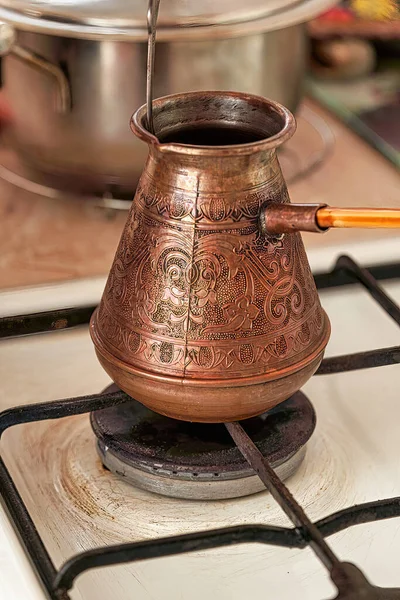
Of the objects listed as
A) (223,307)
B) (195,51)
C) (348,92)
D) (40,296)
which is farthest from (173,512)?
(348,92)

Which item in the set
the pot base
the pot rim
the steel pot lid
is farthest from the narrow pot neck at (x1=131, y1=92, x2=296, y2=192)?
the steel pot lid

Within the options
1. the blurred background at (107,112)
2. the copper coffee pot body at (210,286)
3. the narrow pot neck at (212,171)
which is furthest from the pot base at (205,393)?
the blurred background at (107,112)

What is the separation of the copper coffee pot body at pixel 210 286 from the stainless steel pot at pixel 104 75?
0.30 metres

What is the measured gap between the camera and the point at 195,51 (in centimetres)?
88

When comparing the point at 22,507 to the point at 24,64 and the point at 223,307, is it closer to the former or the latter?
the point at 223,307

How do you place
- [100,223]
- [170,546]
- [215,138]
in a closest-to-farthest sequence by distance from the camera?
[170,546] → [215,138] → [100,223]

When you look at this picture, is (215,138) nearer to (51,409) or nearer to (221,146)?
(221,146)

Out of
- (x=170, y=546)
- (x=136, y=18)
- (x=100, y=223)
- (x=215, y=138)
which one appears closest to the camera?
(x=170, y=546)

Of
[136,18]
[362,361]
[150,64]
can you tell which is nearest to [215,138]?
[150,64]

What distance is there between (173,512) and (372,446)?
0.47 feet

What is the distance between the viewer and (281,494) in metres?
0.53

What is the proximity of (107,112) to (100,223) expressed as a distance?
12 cm

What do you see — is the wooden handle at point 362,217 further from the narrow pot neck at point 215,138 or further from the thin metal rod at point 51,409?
the thin metal rod at point 51,409

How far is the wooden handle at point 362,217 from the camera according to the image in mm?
520
